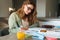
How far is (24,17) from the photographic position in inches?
88.0

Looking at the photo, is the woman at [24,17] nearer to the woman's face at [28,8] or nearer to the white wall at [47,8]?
the woman's face at [28,8]

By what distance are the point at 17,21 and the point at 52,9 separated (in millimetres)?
2206

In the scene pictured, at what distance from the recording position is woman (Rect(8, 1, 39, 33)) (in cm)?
205

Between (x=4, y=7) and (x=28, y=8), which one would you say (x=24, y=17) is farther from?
(x=4, y=7)

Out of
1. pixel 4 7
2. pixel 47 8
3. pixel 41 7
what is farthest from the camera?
pixel 47 8

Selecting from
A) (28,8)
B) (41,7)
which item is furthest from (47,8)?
(28,8)

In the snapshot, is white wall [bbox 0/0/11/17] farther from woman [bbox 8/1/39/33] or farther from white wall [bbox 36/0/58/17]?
woman [bbox 8/1/39/33]

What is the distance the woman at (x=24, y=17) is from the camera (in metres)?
2.05

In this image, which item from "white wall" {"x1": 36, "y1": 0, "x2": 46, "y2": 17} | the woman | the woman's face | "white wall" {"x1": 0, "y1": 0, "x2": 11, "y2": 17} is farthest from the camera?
"white wall" {"x1": 36, "y1": 0, "x2": 46, "y2": 17}

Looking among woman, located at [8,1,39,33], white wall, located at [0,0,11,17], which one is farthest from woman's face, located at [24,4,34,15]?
white wall, located at [0,0,11,17]

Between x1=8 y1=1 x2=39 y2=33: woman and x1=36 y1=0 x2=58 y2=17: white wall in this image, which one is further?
x1=36 y1=0 x2=58 y2=17: white wall

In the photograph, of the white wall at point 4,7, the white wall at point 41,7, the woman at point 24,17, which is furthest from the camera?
the white wall at point 41,7

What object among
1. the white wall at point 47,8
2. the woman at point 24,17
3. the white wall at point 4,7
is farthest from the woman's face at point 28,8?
the white wall at point 47,8

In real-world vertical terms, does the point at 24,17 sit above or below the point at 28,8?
below
